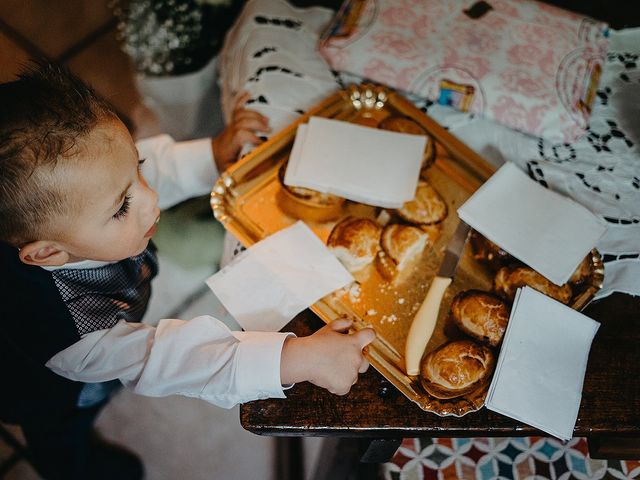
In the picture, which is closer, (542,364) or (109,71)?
(542,364)

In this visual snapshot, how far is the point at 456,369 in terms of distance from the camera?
0.67m

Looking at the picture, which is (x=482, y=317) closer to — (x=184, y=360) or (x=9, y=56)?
(x=184, y=360)

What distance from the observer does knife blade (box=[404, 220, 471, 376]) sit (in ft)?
2.31

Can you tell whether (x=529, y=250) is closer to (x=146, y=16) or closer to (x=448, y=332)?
(x=448, y=332)

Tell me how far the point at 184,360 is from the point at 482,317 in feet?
1.39

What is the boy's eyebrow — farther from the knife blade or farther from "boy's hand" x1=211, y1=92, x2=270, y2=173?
the knife blade

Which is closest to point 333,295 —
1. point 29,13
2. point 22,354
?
point 22,354

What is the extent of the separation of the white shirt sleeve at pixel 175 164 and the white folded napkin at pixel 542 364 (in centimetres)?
65

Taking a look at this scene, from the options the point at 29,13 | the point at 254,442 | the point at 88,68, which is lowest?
the point at 254,442

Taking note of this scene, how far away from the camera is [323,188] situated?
2.70ft

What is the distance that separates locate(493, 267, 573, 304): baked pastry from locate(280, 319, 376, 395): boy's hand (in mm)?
207

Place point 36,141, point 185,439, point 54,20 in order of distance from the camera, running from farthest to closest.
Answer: point 54,20, point 185,439, point 36,141

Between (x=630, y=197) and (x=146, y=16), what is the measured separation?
1.65m

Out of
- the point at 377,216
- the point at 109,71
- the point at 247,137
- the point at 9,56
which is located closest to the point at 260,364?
the point at 377,216
